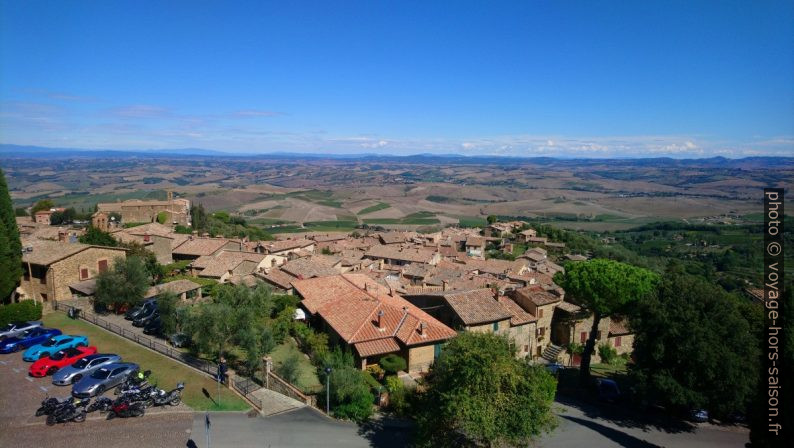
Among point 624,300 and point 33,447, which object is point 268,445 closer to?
→ point 33,447

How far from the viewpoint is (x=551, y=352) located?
3578cm

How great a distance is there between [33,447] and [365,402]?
1278 centimetres

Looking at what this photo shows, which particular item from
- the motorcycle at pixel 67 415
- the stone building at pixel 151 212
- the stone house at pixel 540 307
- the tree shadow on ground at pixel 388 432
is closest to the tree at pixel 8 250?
the motorcycle at pixel 67 415

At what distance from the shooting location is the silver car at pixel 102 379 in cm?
2114

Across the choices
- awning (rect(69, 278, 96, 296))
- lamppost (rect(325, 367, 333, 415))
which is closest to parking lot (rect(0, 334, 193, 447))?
lamppost (rect(325, 367, 333, 415))

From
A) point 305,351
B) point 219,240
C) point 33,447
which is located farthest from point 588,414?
point 219,240

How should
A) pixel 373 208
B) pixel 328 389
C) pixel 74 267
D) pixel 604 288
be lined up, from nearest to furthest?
pixel 328 389 → pixel 604 288 → pixel 74 267 → pixel 373 208

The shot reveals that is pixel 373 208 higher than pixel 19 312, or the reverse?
pixel 19 312

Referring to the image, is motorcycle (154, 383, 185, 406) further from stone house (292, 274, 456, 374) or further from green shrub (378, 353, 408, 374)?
green shrub (378, 353, 408, 374)

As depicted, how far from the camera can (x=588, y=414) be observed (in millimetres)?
26906

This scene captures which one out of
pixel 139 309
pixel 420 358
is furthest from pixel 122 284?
pixel 420 358

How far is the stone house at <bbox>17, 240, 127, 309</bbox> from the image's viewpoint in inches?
1360

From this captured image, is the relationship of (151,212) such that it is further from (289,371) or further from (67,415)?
(67,415)

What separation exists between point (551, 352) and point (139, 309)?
29457 millimetres
